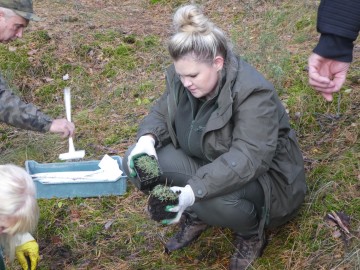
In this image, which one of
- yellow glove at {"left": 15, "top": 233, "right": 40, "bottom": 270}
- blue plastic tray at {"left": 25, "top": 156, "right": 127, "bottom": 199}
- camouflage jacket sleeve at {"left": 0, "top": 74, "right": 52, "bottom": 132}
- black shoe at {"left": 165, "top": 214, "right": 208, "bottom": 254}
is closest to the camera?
yellow glove at {"left": 15, "top": 233, "right": 40, "bottom": 270}

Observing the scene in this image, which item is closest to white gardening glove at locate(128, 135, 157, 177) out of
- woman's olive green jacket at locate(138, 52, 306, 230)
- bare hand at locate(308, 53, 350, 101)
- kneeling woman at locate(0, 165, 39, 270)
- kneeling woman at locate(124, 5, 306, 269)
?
kneeling woman at locate(124, 5, 306, 269)

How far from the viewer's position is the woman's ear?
256 centimetres

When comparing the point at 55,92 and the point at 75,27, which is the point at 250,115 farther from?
the point at 75,27

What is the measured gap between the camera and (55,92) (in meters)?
5.07

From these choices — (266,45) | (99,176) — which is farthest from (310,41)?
(99,176)

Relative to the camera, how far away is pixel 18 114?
10.5ft

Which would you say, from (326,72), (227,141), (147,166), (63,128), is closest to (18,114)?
(63,128)

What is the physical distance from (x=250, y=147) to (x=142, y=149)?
620mm

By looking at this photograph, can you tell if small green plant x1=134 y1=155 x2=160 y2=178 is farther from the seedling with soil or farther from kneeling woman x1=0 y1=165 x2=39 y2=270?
kneeling woman x1=0 y1=165 x2=39 y2=270

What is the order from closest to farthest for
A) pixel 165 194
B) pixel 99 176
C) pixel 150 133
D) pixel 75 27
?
pixel 165 194 < pixel 150 133 < pixel 99 176 < pixel 75 27

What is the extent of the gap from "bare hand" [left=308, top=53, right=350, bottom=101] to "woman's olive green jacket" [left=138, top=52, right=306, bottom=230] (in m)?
0.37

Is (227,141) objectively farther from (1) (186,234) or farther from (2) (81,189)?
(2) (81,189)

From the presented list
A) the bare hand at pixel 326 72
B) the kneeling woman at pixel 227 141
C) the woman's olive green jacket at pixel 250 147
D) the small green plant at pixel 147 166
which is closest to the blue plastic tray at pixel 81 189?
Result: the kneeling woman at pixel 227 141

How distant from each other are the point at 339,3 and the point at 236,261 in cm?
144
